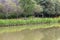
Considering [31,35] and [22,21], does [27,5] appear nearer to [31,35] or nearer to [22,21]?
[22,21]

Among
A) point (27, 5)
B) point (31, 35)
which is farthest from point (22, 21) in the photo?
point (31, 35)

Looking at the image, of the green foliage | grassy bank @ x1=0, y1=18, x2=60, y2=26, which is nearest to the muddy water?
grassy bank @ x1=0, y1=18, x2=60, y2=26

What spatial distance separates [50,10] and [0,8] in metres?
4.05

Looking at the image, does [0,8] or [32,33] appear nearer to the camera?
[32,33]

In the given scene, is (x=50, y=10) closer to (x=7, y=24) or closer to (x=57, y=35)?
(x=7, y=24)

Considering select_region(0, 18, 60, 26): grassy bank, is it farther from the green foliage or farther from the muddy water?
the muddy water

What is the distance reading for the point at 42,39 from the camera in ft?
23.4

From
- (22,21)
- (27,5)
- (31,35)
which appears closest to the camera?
(31,35)

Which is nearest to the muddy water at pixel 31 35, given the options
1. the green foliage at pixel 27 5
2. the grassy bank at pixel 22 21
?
the grassy bank at pixel 22 21

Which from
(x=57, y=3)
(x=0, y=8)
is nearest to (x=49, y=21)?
(x=57, y=3)

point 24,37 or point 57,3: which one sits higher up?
point 57,3

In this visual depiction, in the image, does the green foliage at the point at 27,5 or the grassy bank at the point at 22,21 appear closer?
the grassy bank at the point at 22,21

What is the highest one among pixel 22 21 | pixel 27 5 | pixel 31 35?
pixel 27 5

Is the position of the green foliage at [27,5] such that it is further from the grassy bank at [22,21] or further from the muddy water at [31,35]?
the muddy water at [31,35]
